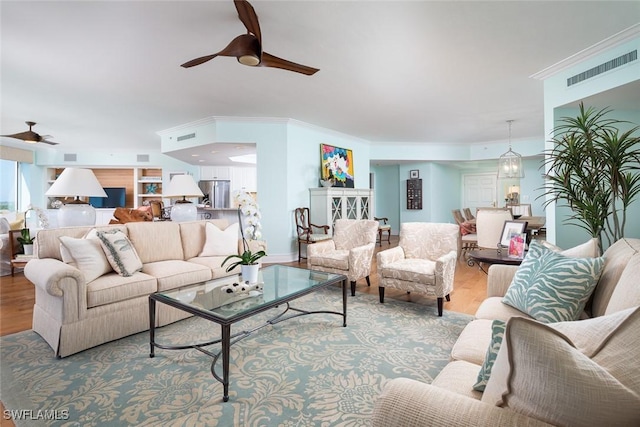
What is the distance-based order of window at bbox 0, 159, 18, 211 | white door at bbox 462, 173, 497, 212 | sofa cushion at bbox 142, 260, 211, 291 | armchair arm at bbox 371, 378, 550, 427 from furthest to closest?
1. white door at bbox 462, 173, 497, 212
2. window at bbox 0, 159, 18, 211
3. sofa cushion at bbox 142, 260, 211, 291
4. armchair arm at bbox 371, 378, 550, 427

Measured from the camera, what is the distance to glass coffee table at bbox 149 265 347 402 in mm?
1840

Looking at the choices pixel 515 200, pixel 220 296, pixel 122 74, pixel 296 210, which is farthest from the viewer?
pixel 515 200

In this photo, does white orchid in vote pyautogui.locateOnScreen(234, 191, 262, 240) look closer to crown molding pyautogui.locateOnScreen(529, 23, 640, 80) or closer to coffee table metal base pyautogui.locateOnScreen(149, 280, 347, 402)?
coffee table metal base pyautogui.locateOnScreen(149, 280, 347, 402)

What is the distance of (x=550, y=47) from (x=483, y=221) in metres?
2.13

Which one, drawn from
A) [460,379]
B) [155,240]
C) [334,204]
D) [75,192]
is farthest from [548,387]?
[334,204]

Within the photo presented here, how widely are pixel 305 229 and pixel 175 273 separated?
298 cm

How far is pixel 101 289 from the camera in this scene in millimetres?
2389

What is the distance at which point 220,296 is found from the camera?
2260mm

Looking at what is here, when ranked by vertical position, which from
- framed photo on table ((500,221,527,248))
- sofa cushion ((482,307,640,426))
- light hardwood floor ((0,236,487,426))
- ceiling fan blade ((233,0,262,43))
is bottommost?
light hardwood floor ((0,236,487,426))

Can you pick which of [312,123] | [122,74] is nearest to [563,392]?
[122,74]

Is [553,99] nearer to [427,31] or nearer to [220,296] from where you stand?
[427,31]

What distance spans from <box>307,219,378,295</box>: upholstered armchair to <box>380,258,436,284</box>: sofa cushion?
1.29 ft

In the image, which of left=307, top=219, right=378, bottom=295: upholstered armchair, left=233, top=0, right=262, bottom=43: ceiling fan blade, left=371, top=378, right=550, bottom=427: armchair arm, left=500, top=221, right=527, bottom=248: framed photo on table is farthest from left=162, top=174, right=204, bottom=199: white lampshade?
left=371, top=378, right=550, bottom=427: armchair arm
